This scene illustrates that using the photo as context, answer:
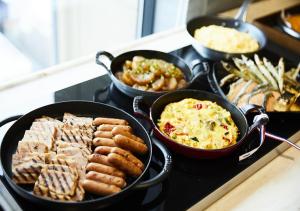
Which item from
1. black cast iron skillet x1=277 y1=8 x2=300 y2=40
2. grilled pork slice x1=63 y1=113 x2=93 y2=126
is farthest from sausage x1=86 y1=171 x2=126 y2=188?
black cast iron skillet x1=277 y1=8 x2=300 y2=40

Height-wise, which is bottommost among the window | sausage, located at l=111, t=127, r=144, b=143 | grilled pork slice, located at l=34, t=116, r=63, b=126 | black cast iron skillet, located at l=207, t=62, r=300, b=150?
the window

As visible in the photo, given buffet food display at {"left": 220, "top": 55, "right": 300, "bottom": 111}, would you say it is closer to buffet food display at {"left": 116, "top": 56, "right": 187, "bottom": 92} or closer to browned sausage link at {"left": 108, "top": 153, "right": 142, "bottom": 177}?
buffet food display at {"left": 116, "top": 56, "right": 187, "bottom": 92}

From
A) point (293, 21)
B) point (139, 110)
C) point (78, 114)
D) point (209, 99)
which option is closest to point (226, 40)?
point (209, 99)

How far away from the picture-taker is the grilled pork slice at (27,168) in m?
0.95

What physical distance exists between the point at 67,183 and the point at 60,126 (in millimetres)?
233

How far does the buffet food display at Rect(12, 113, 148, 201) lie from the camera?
0.94 metres

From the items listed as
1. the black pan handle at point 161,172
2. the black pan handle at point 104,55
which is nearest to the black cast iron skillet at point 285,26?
the black pan handle at point 104,55

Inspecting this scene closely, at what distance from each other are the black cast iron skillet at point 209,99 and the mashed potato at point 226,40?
1.36 ft

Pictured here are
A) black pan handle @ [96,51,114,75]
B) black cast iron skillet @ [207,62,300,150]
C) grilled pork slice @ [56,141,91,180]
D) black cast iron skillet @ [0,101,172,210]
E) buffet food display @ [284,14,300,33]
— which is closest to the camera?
black cast iron skillet @ [0,101,172,210]

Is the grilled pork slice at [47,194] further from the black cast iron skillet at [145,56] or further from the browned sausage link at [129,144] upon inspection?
the black cast iron skillet at [145,56]

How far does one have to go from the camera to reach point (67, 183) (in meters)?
0.94

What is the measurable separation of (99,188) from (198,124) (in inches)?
16.1

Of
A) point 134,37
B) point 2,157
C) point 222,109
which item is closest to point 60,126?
point 2,157

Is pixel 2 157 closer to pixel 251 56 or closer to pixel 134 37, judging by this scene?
pixel 251 56
